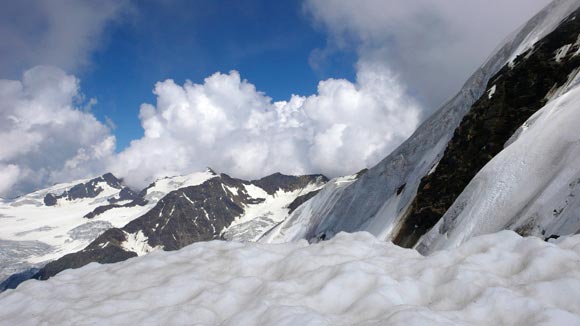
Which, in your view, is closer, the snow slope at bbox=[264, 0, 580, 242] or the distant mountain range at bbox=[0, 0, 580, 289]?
the distant mountain range at bbox=[0, 0, 580, 289]

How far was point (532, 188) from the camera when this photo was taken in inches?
1213

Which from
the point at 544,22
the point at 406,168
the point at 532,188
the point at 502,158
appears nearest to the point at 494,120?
the point at 502,158

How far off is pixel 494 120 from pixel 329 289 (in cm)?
5307

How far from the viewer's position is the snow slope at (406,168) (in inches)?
2835

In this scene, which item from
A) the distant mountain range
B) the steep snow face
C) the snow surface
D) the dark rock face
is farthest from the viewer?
the snow surface

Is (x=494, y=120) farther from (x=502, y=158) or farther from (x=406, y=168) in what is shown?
(x=406, y=168)

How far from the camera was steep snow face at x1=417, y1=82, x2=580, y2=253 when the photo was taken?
2459 cm

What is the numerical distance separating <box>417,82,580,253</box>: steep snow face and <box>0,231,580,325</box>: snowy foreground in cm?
1212

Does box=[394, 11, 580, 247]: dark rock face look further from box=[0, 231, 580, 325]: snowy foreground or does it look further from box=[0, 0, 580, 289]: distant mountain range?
box=[0, 231, 580, 325]: snowy foreground

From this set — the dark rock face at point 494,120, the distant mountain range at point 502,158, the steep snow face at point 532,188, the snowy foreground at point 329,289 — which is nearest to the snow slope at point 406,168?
the distant mountain range at point 502,158

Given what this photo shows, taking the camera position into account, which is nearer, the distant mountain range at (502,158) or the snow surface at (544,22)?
the distant mountain range at (502,158)

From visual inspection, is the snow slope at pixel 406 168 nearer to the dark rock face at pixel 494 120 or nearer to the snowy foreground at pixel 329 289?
the dark rock face at pixel 494 120

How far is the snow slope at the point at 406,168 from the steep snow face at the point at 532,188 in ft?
104

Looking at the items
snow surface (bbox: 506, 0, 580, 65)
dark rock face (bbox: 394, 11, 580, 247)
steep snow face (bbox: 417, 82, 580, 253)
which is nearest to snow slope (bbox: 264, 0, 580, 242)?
snow surface (bbox: 506, 0, 580, 65)
